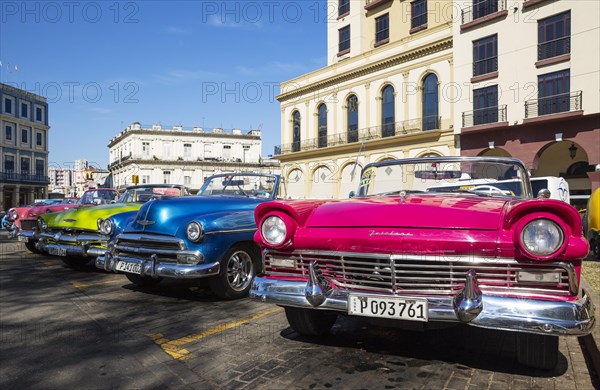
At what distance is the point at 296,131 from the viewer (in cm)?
3222

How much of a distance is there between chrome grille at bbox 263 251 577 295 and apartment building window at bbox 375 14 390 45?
86.1 ft

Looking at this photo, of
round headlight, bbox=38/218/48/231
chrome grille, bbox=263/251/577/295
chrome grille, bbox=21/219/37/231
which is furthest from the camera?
chrome grille, bbox=21/219/37/231

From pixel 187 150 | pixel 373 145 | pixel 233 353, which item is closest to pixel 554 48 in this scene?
pixel 373 145

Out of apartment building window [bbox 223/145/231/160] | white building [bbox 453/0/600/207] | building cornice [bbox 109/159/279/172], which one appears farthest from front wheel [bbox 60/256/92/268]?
apartment building window [bbox 223/145/231/160]

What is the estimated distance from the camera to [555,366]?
10.0 feet

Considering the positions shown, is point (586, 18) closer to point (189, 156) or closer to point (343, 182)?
point (343, 182)

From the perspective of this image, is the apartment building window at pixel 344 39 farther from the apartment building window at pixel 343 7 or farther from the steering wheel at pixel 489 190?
the steering wheel at pixel 489 190

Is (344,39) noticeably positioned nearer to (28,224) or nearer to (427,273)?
(28,224)

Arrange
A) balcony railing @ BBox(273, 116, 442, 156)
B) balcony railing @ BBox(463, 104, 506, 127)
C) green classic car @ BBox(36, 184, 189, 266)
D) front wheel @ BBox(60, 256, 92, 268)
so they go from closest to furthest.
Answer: green classic car @ BBox(36, 184, 189, 266)
front wheel @ BBox(60, 256, 92, 268)
balcony railing @ BBox(463, 104, 506, 127)
balcony railing @ BBox(273, 116, 442, 156)

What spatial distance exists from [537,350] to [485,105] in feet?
64.8

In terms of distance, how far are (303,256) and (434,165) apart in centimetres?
195

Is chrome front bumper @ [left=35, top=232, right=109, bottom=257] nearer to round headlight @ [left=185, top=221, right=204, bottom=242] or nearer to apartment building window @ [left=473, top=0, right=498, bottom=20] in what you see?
round headlight @ [left=185, top=221, right=204, bottom=242]

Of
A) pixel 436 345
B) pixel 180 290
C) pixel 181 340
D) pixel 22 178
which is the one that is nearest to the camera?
pixel 436 345

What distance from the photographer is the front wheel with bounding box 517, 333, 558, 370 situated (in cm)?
285
